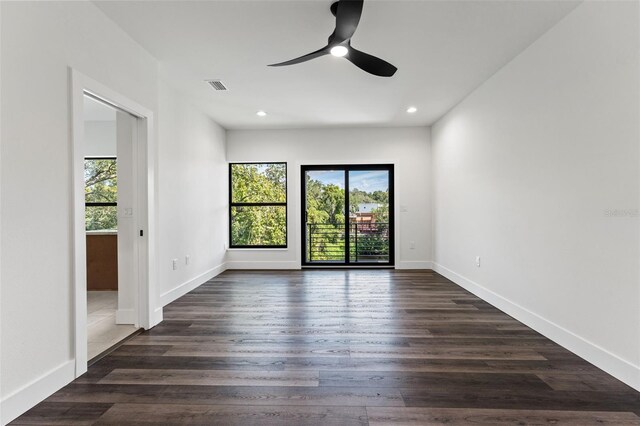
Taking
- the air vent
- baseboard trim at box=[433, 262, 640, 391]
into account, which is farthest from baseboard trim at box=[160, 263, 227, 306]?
baseboard trim at box=[433, 262, 640, 391]

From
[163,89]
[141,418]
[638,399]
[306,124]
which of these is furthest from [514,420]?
[306,124]

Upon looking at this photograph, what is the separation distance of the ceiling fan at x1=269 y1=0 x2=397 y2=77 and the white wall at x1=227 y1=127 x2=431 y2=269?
10.4 feet

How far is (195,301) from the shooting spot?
3.86m

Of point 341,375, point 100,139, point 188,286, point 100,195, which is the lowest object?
point 341,375

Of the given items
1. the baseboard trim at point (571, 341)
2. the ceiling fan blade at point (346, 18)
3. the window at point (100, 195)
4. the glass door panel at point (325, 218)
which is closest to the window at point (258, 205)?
the glass door panel at point (325, 218)

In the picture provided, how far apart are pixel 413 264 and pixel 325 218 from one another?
182 cm

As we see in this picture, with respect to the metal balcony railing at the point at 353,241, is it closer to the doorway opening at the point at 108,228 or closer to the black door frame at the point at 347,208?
the black door frame at the point at 347,208

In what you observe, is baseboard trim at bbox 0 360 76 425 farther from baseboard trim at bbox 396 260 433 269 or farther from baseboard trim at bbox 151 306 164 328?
baseboard trim at bbox 396 260 433 269

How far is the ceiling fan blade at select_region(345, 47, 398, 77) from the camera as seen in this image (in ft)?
8.25

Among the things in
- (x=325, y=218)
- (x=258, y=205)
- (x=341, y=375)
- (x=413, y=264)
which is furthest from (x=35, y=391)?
(x=413, y=264)

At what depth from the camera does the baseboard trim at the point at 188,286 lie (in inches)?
146

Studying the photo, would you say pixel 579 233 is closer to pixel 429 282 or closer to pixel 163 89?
pixel 429 282

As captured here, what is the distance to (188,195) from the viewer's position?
14.3 feet

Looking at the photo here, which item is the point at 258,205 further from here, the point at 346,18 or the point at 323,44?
the point at 346,18
